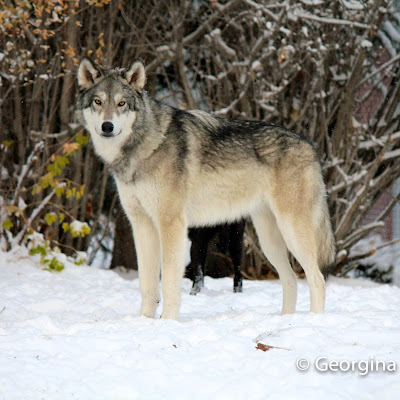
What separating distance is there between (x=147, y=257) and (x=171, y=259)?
0.35 meters

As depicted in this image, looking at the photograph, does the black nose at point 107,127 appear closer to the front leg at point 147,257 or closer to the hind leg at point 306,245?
the front leg at point 147,257

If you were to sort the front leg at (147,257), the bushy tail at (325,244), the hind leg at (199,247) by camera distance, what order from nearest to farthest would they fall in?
the front leg at (147,257) → the bushy tail at (325,244) → the hind leg at (199,247)

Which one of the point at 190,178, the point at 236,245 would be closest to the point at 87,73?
the point at 190,178

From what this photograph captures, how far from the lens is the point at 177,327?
350 cm

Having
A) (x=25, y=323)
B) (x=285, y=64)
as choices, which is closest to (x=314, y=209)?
(x=25, y=323)

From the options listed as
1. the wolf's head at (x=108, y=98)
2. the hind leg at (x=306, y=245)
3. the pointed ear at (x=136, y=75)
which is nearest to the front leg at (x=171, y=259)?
the wolf's head at (x=108, y=98)

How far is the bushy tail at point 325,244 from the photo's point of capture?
4531 mm

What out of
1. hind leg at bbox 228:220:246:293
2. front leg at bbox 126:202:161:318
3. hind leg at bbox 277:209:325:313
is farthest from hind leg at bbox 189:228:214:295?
hind leg at bbox 277:209:325:313

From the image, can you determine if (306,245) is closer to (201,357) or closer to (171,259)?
(171,259)

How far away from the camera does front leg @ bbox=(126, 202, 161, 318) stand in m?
4.32

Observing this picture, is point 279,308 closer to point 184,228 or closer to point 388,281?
point 184,228

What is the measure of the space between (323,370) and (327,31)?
5.87 metres

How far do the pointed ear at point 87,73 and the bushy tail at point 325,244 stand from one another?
196cm

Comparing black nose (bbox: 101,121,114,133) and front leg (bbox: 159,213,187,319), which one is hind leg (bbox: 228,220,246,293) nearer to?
front leg (bbox: 159,213,187,319)
